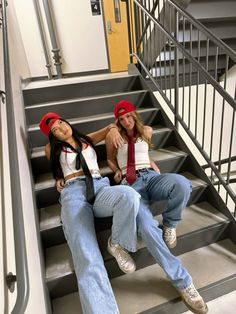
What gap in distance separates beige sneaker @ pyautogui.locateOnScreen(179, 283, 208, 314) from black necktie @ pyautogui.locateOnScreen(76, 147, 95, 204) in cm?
73

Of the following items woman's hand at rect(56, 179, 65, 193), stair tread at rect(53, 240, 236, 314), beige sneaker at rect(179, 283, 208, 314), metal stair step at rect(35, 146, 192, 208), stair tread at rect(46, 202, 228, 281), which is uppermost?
woman's hand at rect(56, 179, 65, 193)

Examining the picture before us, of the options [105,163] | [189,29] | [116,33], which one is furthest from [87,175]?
[116,33]

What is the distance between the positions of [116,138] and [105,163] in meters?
0.40

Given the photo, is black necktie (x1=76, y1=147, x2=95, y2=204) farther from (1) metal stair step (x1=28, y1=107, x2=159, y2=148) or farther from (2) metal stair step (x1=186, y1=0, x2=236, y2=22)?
(2) metal stair step (x1=186, y1=0, x2=236, y2=22)

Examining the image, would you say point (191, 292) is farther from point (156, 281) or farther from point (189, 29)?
point (189, 29)

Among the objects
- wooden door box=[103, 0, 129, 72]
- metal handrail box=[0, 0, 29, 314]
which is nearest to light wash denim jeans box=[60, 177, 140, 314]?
metal handrail box=[0, 0, 29, 314]

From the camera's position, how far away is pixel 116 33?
4.09 meters

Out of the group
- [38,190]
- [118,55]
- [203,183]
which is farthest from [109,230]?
[118,55]

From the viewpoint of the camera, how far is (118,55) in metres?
4.22

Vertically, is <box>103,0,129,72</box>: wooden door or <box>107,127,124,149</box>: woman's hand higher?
<box>103,0,129,72</box>: wooden door

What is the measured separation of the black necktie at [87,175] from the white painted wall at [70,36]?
3092 millimetres

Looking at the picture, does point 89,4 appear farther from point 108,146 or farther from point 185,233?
point 185,233

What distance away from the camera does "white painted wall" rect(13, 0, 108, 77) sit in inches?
147

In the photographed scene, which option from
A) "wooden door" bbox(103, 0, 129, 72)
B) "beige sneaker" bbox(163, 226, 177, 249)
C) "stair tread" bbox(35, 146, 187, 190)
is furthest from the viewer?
"wooden door" bbox(103, 0, 129, 72)
